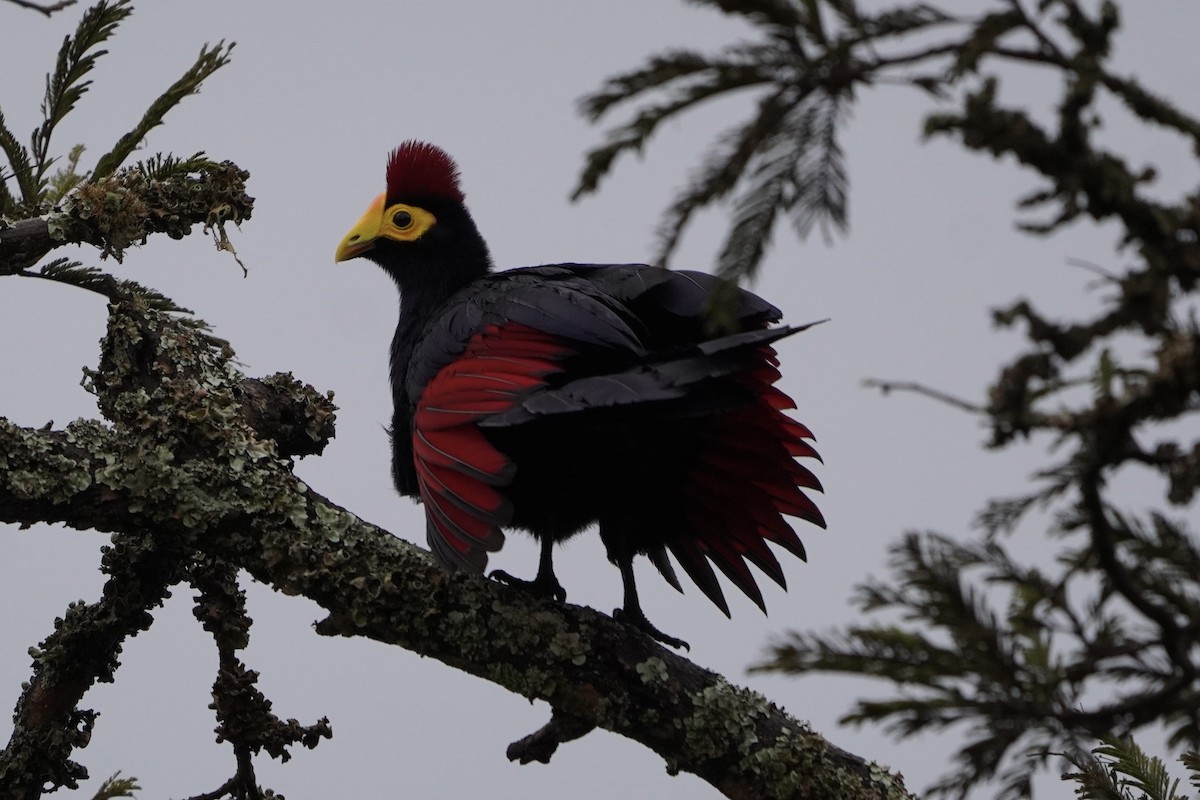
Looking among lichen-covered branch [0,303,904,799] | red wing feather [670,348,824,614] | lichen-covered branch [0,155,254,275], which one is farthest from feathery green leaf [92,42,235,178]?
red wing feather [670,348,824,614]

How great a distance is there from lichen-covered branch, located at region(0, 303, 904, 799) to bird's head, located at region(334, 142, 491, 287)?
1411 mm

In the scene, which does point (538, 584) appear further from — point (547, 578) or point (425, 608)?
point (425, 608)

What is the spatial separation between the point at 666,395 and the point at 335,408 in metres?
1.30

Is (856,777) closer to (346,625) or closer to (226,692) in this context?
(346,625)

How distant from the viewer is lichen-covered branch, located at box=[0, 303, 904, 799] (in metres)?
2.84

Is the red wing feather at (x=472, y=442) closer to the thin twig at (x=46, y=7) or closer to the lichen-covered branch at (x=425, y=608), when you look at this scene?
the lichen-covered branch at (x=425, y=608)

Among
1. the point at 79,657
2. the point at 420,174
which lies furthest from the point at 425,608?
the point at 420,174

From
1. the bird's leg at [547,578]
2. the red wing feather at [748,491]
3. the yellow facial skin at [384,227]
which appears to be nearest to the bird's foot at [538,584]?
the bird's leg at [547,578]

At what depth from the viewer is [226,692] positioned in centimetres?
308

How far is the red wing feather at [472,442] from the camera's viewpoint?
9.43 feet

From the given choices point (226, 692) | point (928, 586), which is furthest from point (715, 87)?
point (226, 692)

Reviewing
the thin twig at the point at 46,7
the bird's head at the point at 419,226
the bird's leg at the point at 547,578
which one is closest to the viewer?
the thin twig at the point at 46,7

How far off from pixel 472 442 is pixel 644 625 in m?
0.83

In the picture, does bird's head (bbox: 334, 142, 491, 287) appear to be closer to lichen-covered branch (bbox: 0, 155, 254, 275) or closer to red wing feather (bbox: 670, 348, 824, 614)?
lichen-covered branch (bbox: 0, 155, 254, 275)
